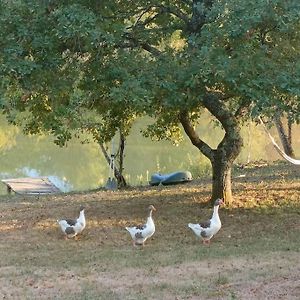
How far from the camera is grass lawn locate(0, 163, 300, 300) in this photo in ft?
20.4

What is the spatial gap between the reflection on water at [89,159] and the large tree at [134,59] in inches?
371

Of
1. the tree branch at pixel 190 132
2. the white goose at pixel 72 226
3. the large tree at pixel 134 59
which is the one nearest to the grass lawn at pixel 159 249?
the white goose at pixel 72 226

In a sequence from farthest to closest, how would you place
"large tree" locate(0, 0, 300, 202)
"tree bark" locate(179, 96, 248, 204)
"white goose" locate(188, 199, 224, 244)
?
"tree bark" locate(179, 96, 248, 204) → "white goose" locate(188, 199, 224, 244) → "large tree" locate(0, 0, 300, 202)

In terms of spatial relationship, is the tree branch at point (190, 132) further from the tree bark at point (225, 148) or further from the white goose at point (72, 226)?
the white goose at point (72, 226)

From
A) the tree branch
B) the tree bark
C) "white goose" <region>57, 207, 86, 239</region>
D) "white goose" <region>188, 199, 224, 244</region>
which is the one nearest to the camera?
"white goose" <region>188, 199, 224, 244</region>

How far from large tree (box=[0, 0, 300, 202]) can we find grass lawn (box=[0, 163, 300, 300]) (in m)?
1.72

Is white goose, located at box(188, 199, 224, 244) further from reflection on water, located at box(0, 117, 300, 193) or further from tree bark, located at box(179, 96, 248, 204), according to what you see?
reflection on water, located at box(0, 117, 300, 193)

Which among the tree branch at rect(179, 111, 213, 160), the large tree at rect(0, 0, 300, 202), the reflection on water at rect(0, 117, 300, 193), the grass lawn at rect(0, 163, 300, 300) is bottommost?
the grass lawn at rect(0, 163, 300, 300)

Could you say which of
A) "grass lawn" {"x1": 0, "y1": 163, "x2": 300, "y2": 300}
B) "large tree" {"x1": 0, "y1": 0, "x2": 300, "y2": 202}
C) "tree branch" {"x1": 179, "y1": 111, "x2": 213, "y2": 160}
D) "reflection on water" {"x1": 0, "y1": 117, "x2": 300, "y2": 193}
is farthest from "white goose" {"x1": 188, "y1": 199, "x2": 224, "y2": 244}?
"reflection on water" {"x1": 0, "y1": 117, "x2": 300, "y2": 193}

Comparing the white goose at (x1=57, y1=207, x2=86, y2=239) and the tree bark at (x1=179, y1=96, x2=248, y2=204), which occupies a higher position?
the tree bark at (x1=179, y1=96, x2=248, y2=204)

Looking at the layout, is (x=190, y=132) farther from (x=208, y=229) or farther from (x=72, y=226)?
(x=72, y=226)

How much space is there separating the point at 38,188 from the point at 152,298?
1013 cm

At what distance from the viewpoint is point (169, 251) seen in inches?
311

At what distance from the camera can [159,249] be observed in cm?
804
